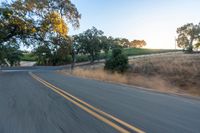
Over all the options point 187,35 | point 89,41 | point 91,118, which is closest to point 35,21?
point 91,118

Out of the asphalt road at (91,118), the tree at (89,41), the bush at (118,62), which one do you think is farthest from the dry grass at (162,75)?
the tree at (89,41)

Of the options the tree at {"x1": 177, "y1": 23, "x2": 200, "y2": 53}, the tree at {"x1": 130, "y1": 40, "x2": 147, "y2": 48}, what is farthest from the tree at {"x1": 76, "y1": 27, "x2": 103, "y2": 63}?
the tree at {"x1": 130, "y1": 40, "x2": 147, "y2": 48}

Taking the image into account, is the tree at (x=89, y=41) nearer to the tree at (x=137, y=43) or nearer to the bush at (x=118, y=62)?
the bush at (x=118, y=62)

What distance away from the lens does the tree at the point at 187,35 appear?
97062 millimetres

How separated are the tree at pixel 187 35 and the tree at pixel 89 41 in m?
33.9

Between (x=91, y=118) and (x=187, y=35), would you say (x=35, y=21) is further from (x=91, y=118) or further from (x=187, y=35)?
(x=187, y=35)

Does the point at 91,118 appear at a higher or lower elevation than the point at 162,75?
higher

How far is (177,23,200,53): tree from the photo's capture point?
97062 mm

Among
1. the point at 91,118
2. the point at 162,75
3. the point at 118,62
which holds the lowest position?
the point at 162,75

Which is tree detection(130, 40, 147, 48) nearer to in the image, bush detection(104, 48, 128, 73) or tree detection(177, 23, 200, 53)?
tree detection(177, 23, 200, 53)

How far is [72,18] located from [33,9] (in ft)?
16.9

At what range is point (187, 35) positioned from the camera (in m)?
100

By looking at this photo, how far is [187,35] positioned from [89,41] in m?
40.1

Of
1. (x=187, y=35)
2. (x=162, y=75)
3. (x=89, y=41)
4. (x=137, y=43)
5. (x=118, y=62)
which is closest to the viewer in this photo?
(x=162, y=75)
